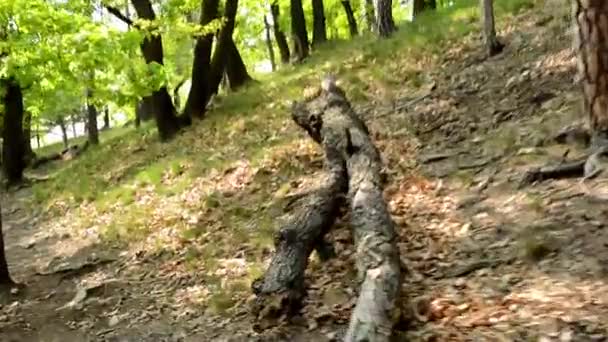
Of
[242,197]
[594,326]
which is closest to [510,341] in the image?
[594,326]

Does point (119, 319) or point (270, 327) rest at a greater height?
point (270, 327)

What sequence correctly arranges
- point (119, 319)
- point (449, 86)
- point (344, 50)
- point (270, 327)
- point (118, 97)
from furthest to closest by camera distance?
point (344, 50) → point (118, 97) → point (449, 86) → point (119, 319) → point (270, 327)

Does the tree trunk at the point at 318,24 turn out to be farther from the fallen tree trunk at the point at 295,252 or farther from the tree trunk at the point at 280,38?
the fallen tree trunk at the point at 295,252

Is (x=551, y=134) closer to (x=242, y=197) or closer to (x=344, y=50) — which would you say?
(x=242, y=197)

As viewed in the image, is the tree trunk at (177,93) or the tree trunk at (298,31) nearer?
the tree trunk at (298,31)

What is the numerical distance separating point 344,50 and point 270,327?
46.3ft

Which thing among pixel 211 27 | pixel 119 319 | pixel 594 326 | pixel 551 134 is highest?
pixel 211 27

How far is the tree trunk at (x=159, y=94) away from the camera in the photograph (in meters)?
15.5

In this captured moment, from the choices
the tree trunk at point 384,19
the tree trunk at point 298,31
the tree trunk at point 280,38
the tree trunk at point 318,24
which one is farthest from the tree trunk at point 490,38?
the tree trunk at point 280,38

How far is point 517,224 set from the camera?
6.46 metres

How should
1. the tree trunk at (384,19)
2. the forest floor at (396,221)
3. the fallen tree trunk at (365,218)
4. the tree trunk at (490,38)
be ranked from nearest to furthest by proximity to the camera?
1. the fallen tree trunk at (365,218)
2. the forest floor at (396,221)
3. the tree trunk at (490,38)
4. the tree trunk at (384,19)

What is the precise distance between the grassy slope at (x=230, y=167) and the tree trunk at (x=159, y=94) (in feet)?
1.67

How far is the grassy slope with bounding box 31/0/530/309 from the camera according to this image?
32.8 ft

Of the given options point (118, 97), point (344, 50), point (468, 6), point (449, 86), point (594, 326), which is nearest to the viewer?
point (594, 326)
